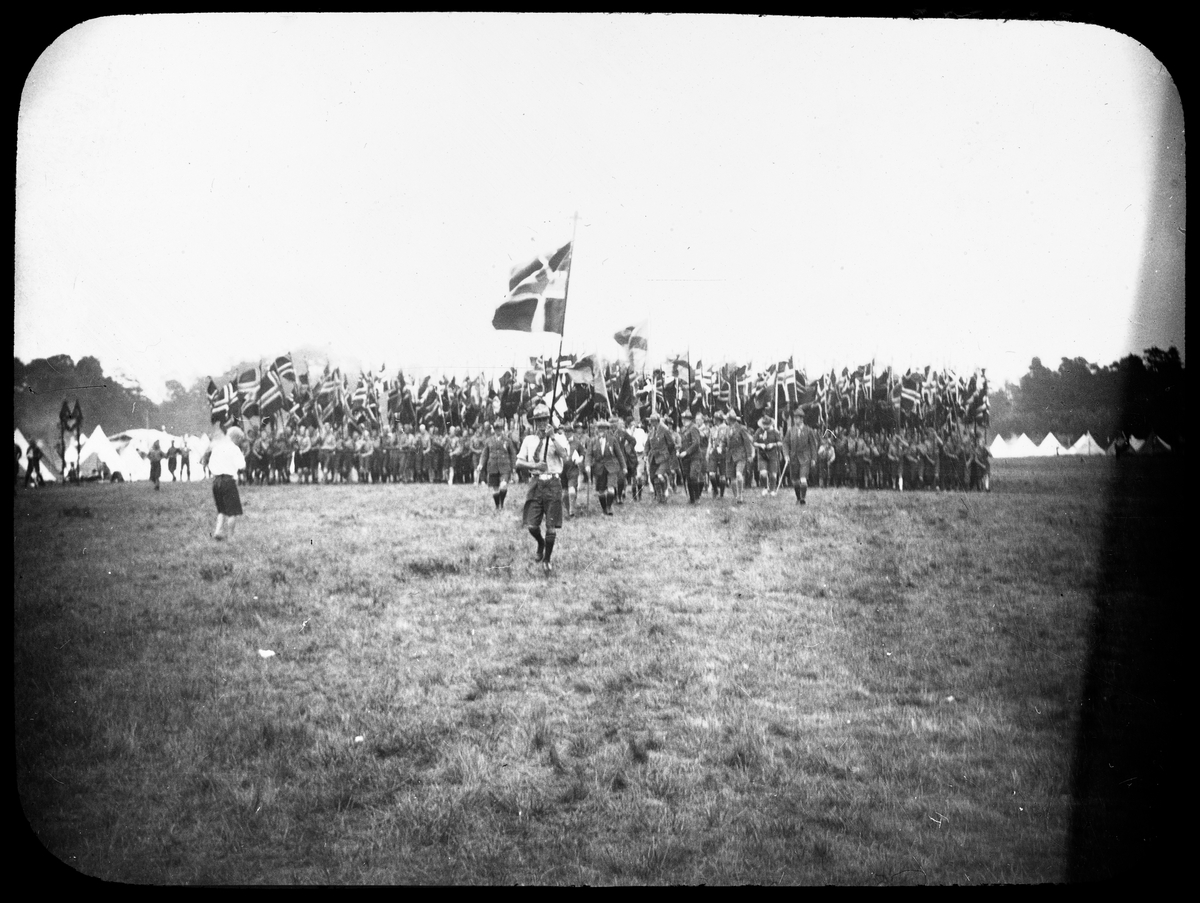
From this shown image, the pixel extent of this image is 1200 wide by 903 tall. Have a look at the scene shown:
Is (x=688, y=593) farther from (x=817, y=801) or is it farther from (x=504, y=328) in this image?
(x=504, y=328)

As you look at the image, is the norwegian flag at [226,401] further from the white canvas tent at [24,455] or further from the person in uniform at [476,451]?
the person in uniform at [476,451]

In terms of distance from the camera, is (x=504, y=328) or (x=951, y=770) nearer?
(x=951, y=770)

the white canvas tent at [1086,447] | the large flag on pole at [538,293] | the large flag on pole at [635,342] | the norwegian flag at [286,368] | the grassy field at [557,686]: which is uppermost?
the large flag on pole at [538,293]

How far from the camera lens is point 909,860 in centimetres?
293

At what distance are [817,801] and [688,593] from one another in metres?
1.09

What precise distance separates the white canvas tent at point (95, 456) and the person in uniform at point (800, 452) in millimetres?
3455

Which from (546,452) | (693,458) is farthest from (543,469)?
(693,458)

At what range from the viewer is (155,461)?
11.2 ft

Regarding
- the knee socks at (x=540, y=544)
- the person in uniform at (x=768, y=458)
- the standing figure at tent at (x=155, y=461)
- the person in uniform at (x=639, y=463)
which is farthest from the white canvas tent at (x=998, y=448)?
the standing figure at tent at (x=155, y=461)

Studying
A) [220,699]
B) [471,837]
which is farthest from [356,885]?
[220,699]

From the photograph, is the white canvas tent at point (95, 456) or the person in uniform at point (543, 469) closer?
the white canvas tent at point (95, 456)

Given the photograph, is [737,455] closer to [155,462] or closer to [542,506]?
[542,506]

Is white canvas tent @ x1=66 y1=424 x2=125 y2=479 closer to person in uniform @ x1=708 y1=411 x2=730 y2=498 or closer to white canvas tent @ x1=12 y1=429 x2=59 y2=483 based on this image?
white canvas tent @ x1=12 y1=429 x2=59 y2=483

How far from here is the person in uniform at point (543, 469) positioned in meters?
3.53
